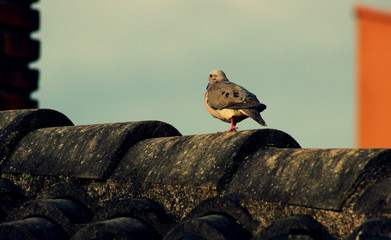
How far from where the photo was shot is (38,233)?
3.27m

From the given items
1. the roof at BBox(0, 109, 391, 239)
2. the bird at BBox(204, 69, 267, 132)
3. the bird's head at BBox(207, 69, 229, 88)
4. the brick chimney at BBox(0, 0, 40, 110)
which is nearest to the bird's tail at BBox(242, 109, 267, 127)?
the bird at BBox(204, 69, 267, 132)

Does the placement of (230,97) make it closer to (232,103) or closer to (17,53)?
(232,103)

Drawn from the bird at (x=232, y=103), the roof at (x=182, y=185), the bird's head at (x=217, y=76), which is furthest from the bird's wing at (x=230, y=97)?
the roof at (x=182, y=185)

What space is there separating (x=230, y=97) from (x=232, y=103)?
7cm

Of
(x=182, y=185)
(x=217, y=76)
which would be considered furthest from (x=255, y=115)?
(x=182, y=185)

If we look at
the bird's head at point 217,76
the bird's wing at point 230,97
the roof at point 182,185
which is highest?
the bird's head at point 217,76

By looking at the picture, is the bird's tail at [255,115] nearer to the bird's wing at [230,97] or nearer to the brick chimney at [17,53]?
the bird's wing at [230,97]

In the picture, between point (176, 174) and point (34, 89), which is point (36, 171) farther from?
point (34, 89)

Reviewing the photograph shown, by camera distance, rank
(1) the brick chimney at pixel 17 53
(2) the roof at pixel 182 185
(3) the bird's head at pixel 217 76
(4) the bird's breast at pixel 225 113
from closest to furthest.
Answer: (2) the roof at pixel 182 185, (4) the bird's breast at pixel 225 113, (3) the bird's head at pixel 217 76, (1) the brick chimney at pixel 17 53

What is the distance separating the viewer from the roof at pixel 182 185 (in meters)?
2.92

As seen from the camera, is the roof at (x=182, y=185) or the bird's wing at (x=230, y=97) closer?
the roof at (x=182, y=185)

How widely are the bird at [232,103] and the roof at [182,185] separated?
2.79ft

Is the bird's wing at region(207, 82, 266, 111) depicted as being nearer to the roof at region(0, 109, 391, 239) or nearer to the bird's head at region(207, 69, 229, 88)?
the bird's head at region(207, 69, 229, 88)

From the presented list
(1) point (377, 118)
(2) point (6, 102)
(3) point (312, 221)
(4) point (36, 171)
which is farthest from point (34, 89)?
(1) point (377, 118)
